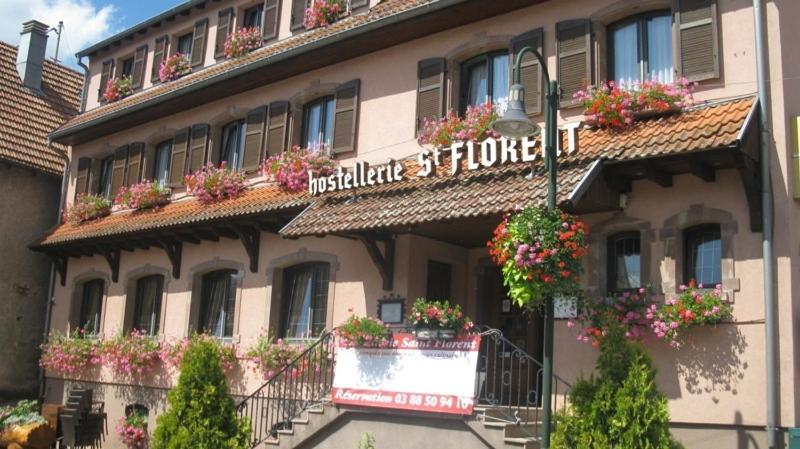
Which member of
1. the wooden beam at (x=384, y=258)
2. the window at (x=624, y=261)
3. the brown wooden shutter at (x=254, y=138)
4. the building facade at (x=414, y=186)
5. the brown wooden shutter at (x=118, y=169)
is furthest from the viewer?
the brown wooden shutter at (x=118, y=169)

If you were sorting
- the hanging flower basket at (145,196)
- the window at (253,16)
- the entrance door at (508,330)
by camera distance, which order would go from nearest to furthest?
the entrance door at (508,330) → the hanging flower basket at (145,196) → the window at (253,16)

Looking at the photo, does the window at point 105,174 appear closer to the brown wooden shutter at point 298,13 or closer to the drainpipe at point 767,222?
the brown wooden shutter at point 298,13

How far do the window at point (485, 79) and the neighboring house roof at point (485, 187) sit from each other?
1.52m

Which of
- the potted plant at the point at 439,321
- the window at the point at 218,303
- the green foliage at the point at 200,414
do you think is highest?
the window at the point at 218,303

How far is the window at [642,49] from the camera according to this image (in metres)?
11.6

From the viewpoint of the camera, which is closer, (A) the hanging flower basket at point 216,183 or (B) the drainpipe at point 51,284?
(A) the hanging flower basket at point 216,183

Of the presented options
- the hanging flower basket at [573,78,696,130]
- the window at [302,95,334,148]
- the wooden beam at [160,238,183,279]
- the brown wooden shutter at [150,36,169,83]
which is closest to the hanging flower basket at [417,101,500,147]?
the hanging flower basket at [573,78,696,130]

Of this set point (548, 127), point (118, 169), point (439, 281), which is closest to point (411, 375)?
point (439, 281)

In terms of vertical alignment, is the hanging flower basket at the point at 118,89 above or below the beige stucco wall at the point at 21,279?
above

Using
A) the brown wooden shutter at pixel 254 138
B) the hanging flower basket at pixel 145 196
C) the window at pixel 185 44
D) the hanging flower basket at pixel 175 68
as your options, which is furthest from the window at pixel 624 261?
the window at pixel 185 44

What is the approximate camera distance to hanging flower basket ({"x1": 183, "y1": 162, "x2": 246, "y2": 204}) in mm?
16219

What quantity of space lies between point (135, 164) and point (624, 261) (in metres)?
12.0

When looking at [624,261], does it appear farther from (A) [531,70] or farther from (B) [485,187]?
(A) [531,70]

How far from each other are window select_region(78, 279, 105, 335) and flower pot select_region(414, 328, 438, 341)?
36.0ft
